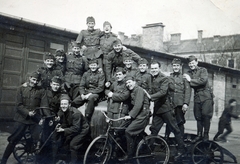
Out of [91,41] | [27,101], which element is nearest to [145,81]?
[91,41]

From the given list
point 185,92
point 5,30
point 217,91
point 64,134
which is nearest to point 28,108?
point 64,134

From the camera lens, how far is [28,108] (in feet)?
16.9

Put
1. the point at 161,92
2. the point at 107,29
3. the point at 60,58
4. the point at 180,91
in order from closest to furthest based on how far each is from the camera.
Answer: the point at 161,92 → the point at 60,58 → the point at 180,91 → the point at 107,29

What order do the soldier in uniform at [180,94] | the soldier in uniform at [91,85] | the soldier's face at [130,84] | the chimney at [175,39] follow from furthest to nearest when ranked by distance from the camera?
the chimney at [175,39], the soldier in uniform at [180,94], the soldier in uniform at [91,85], the soldier's face at [130,84]

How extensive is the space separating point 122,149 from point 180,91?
7.38 feet

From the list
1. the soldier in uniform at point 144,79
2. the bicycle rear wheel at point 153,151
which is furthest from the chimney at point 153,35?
the bicycle rear wheel at point 153,151

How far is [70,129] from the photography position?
4750 millimetres

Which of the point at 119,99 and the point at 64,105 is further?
the point at 119,99

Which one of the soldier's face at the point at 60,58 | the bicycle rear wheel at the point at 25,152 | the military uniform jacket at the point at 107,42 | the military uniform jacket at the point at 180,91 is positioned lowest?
the bicycle rear wheel at the point at 25,152

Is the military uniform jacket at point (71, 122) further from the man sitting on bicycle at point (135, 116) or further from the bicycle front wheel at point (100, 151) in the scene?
the man sitting on bicycle at point (135, 116)

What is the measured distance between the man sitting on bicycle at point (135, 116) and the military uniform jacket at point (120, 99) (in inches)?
5.0

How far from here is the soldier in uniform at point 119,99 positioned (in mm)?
5340

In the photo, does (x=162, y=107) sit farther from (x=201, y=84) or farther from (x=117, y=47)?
(x=117, y=47)

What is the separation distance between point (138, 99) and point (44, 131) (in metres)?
1.86
